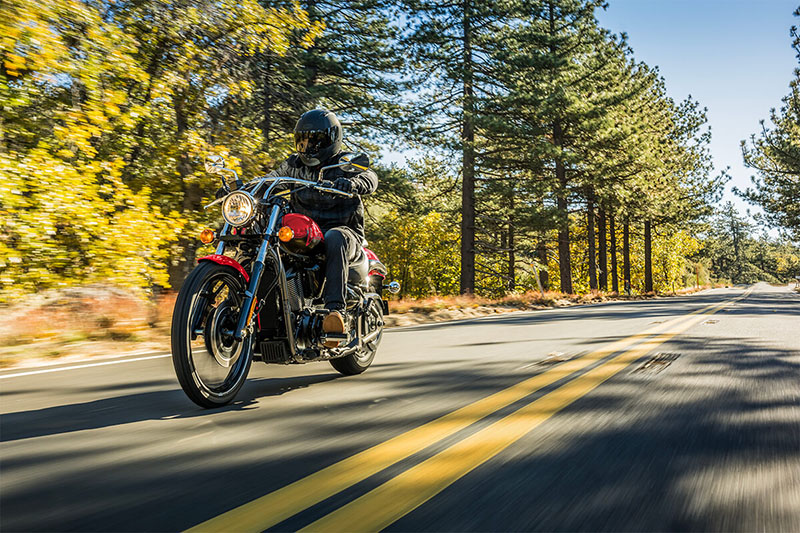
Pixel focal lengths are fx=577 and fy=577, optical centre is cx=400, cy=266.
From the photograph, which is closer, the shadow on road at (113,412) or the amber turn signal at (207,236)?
the shadow on road at (113,412)

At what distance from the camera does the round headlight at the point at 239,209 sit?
10.9 ft

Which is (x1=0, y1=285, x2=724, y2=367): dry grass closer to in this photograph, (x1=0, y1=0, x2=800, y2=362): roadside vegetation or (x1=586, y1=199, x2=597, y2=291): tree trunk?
(x1=0, y1=0, x2=800, y2=362): roadside vegetation

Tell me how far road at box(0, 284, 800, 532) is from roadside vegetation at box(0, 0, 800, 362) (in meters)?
3.82

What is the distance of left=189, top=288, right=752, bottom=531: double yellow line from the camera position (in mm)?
1759

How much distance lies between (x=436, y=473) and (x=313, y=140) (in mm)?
2941

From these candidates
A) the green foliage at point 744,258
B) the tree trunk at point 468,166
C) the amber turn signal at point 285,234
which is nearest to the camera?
the amber turn signal at point 285,234

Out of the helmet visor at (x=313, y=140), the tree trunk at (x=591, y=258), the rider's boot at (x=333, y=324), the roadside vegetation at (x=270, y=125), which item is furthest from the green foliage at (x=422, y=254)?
the rider's boot at (x=333, y=324)

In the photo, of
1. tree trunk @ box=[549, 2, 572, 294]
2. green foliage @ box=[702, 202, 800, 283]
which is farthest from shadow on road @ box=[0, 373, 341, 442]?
green foliage @ box=[702, 202, 800, 283]

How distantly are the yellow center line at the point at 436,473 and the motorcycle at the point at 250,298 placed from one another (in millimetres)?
1363

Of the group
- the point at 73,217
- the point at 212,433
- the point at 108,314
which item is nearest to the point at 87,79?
the point at 73,217

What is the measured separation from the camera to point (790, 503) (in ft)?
6.28

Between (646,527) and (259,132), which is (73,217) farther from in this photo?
(646,527)

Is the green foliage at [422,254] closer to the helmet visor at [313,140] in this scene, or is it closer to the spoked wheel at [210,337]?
the helmet visor at [313,140]

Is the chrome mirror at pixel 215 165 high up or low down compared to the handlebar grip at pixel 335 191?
up
